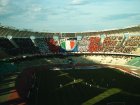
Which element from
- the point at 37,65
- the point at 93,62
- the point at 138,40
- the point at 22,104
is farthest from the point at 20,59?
the point at 22,104

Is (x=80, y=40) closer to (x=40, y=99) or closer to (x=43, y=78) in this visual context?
(x=43, y=78)

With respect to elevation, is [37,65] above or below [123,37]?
below

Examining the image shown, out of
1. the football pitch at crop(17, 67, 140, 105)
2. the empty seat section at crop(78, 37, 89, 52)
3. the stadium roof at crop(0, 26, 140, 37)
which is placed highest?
the stadium roof at crop(0, 26, 140, 37)

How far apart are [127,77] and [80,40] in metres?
59.1

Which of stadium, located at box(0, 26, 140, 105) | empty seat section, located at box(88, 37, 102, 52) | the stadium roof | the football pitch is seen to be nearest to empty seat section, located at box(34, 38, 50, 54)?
stadium, located at box(0, 26, 140, 105)

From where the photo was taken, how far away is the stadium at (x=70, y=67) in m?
52.1

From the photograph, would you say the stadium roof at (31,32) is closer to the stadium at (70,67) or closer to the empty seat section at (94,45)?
the stadium at (70,67)

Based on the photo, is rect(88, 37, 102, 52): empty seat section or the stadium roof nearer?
the stadium roof

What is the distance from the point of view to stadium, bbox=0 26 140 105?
52.1 m

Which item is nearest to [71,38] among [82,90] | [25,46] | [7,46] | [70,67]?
[25,46]

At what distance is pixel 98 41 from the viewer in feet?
402

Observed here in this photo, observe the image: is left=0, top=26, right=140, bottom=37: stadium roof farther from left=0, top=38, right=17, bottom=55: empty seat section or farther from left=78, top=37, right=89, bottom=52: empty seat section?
left=78, top=37, right=89, bottom=52: empty seat section

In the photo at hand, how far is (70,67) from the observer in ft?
308

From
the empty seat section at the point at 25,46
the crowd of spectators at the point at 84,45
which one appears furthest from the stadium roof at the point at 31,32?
the empty seat section at the point at 25,46
